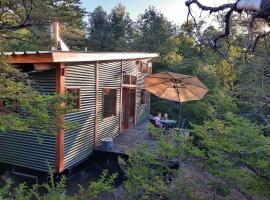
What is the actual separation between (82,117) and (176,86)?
2.70 metres

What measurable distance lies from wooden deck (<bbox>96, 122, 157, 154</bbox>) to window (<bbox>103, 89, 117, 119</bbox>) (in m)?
0.89

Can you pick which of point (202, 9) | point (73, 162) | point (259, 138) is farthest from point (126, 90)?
point (202, 9)

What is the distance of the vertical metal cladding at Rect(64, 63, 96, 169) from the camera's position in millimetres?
7020

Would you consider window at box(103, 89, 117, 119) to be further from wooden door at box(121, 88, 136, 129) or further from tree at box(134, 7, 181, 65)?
tree at box(134, 7, 181, 65)

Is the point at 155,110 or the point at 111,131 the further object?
the point at 155,110

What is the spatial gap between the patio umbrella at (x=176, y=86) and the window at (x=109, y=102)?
1.54 meters

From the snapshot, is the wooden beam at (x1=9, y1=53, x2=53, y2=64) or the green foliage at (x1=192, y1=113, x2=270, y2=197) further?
the wooden beam at (x1=9, y1=53, x2=53, y2=64)

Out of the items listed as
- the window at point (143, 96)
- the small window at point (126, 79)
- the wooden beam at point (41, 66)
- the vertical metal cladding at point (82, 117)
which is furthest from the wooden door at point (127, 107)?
Answer: the wooden beam at point (41, 66)

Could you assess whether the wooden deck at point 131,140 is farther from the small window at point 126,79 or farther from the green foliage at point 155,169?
the green foliage at point 155,169

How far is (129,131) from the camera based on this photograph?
35.3ft

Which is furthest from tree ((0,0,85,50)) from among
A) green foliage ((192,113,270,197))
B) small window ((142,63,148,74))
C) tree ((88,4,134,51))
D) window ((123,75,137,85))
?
tree ((88,4,134,51))

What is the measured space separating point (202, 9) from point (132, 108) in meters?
10.7

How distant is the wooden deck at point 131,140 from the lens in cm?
832

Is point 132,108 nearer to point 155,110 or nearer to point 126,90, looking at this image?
point 126,90
